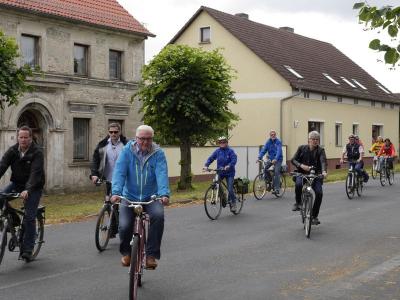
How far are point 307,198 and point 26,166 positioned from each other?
538 cm

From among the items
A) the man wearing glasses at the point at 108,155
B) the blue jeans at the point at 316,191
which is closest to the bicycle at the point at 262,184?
the blue jeans at the point at 316,191

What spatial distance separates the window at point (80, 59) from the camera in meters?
25.9

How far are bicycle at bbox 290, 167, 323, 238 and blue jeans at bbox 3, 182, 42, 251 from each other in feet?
16.2

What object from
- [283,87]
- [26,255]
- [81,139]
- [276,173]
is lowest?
[26,255]

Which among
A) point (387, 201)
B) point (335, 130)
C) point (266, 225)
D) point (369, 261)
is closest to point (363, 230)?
point (266, 225)

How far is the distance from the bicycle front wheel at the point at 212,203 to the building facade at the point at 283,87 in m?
22.3

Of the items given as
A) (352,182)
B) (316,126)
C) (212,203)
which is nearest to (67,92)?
(352,182)

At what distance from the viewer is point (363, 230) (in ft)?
41.3

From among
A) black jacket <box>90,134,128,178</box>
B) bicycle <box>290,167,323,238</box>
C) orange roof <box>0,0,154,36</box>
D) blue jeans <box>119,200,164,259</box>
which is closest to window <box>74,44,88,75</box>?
orange roof <box>0,0,154,36</box>

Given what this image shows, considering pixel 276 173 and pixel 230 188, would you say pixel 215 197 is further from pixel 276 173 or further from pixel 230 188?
pixel 276 173

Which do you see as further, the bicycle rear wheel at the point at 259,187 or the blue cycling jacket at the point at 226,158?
the bicycle rear wheel at the point at 259,187

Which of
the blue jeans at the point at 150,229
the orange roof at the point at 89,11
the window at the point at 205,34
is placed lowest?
the blue jeans at the point at 150,229

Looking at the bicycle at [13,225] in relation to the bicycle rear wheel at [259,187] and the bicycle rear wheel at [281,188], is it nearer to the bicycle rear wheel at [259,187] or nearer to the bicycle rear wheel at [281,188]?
the bicycle rear wheel at [259,187]

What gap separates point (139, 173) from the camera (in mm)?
7336
